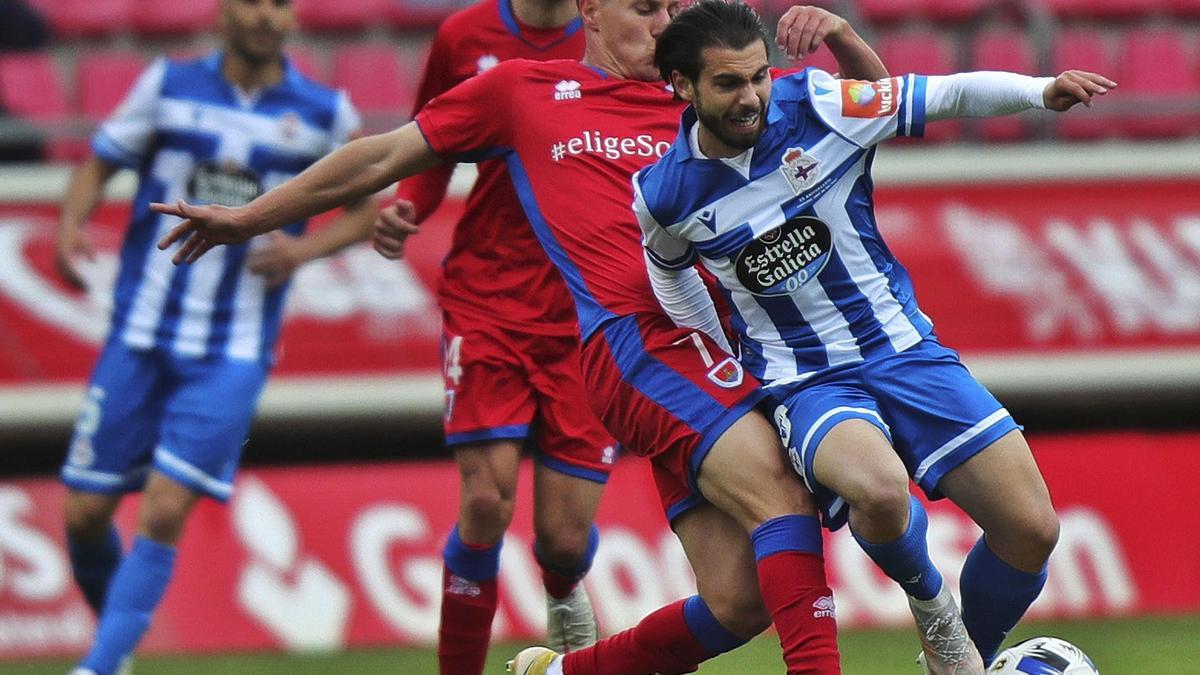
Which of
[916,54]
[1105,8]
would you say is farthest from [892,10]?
[1105,8]

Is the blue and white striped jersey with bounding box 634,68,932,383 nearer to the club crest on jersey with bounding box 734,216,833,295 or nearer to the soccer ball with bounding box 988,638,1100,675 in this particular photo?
the club crest on jersey with bounding box 734,216,833,295

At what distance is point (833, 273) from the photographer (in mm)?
4629

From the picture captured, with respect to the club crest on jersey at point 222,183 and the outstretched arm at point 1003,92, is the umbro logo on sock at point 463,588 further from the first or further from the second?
the outstretched arm at point 1003,92

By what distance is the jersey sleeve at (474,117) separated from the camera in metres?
5.03

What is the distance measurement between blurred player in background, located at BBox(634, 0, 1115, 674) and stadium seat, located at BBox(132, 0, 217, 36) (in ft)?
20.7

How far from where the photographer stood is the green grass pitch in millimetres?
6832

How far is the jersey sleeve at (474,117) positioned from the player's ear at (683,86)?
662 mm

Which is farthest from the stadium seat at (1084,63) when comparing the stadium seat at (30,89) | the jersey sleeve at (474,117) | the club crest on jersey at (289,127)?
the stadium seat at (30,89)

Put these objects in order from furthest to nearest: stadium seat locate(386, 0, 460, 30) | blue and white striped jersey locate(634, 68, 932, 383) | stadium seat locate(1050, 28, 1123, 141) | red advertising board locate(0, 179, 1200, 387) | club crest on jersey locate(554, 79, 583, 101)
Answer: stadium seat locate(386, 0, 460, 30) → stadium seat locate(1050, 28, 1123, 141) → red advertising board locate(0, 179, 1200, 387) → club crest on jersey locate(554, 79, 583, 101) → blue and white striped jersey locate(634, 68, 932, 383)

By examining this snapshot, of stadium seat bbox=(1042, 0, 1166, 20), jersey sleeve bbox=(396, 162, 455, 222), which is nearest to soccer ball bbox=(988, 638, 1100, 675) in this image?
jersey sleeve bbox=(396, 162, 455, 222)

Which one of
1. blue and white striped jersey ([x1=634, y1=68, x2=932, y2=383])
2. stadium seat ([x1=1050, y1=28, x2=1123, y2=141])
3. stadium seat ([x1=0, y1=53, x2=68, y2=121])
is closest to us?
blue and white striped jersey ([x1=634, y1=68, x2=932, y2=383])

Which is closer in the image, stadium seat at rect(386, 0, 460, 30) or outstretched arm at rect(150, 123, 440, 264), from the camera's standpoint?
outstretched arm at rect(150, 123, 440, 264)

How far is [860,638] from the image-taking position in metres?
7.84

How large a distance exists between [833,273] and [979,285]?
4764 mm
